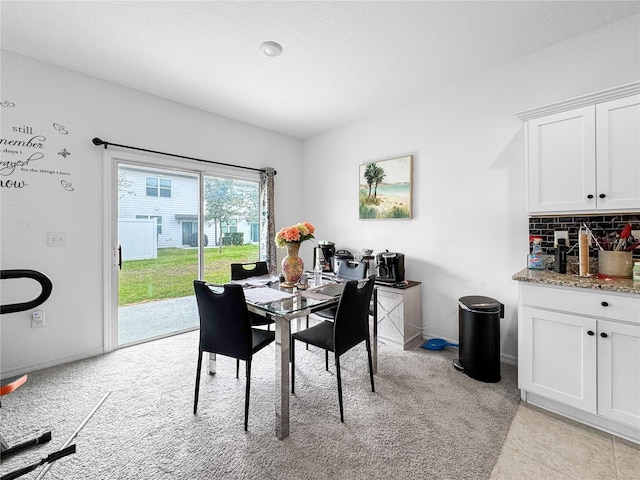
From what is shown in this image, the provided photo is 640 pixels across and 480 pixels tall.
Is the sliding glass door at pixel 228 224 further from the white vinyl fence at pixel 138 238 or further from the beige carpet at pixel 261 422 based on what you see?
the beige carpet at pixel 261 422

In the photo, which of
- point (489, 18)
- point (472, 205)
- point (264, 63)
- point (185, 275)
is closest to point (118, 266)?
point (185, 275)

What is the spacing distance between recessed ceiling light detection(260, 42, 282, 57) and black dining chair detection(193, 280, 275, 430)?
1918mm

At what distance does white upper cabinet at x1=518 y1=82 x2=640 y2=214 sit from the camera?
182 centimetres

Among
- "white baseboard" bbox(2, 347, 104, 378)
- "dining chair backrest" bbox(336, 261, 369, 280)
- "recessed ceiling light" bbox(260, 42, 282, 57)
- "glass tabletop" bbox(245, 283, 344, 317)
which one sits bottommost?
"white baseboard" bbox(2, 347, 104, 378)

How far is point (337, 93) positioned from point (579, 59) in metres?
2.07

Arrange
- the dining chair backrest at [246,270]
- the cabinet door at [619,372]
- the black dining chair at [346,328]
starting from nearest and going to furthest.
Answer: the cabinet door at [619,372]
the black dining chair at [346,328]
the dining chair backrest at [246,270]

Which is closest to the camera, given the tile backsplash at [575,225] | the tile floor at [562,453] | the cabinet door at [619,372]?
the tile floor at [562,453]

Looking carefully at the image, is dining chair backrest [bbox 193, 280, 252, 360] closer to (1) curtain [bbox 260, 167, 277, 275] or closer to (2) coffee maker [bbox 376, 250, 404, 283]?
(2) coffee maker [bbox 376, 250, 404, 283]

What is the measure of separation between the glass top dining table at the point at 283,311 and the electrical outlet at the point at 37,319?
197 cm

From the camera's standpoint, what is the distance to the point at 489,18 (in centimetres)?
203

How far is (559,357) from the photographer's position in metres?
1.85

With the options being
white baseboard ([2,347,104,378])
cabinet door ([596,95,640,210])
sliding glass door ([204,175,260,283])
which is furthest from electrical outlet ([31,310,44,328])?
cabinet door ([596,95,640,210])

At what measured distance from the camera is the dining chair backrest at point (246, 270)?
267 cm

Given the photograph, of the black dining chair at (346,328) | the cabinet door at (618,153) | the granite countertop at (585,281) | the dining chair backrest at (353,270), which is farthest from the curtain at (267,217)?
the cabinet door at (618,153)
